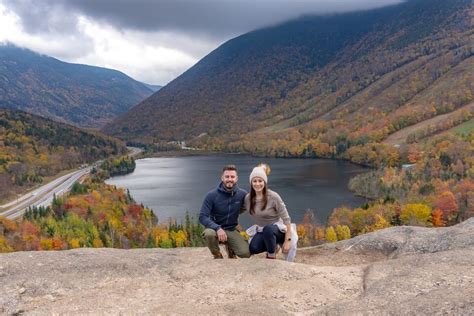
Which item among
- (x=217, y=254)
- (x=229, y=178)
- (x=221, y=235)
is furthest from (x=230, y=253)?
(x=229, y=178)

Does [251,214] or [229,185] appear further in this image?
[251,214]

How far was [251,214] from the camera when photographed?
14.6m

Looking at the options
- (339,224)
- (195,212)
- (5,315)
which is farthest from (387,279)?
(195,212)

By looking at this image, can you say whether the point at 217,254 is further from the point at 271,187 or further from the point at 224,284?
the point at 271,187

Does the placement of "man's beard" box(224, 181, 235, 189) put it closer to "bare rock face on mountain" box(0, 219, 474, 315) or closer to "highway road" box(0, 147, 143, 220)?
"bare rock face on mountain" box(0, 219, 474, 315)

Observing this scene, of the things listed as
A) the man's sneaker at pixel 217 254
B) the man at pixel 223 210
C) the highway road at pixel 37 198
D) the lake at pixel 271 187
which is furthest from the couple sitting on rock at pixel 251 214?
the highway road at pixel 37 198

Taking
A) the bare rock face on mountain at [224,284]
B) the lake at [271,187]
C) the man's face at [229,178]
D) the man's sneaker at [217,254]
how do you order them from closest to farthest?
the bare rock face on mountain at [224,284] → the man's face at [229,178] → the man's sneaker at [217,254] → the lake at [271,187]

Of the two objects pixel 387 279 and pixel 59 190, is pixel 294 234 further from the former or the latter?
pixel 59 190

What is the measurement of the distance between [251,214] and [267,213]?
2.13 ft

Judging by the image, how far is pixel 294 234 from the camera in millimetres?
14797

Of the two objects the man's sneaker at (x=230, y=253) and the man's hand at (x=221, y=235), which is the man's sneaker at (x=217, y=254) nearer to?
the man's sneaker at (x=230, y=253)

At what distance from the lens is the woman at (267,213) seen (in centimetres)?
1380

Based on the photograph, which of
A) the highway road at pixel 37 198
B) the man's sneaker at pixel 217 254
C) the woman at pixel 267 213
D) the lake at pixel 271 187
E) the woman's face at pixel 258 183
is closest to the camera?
the woman's face at pixel 258 183

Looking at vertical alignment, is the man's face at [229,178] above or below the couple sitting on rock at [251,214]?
above
